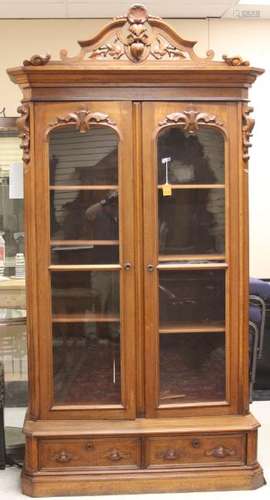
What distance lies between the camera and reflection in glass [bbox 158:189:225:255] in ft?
11.8

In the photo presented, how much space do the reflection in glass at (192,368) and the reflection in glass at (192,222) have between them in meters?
0.46

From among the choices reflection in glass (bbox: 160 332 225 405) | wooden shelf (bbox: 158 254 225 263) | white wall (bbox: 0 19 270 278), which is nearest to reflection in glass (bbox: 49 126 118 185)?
wooden shelf (bbox: 158 254 225 263)

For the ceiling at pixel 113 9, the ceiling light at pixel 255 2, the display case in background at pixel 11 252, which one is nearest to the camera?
the display case in background at pixel 11 252

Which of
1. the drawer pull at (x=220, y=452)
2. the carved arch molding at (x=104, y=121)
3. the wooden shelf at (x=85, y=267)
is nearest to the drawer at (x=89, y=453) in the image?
the drawer pull at (x=220, y=452)

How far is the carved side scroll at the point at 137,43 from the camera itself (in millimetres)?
3398

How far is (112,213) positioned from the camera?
3.56 meters

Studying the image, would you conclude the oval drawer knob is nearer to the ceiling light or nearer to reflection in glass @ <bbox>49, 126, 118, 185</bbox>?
reflection in glass @ <bbox>49, 126, 118, 185</bbox>

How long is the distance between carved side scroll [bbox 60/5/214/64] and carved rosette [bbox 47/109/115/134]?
255 millimetres

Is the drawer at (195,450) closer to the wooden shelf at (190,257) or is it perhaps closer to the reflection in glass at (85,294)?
the reflection in glass at (85,294)

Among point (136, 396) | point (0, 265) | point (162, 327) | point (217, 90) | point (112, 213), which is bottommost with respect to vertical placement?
point (136, 396)

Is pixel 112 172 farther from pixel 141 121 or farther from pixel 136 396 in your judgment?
pixel 136 396

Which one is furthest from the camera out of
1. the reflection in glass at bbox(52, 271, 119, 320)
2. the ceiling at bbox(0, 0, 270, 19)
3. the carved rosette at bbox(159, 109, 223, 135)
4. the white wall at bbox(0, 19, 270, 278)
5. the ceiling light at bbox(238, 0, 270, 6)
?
the white wall at bbox(0, 19, 270, 278)

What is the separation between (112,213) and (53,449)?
1228mm

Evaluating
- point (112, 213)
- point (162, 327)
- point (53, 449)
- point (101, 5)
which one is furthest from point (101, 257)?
point (101, 5)
